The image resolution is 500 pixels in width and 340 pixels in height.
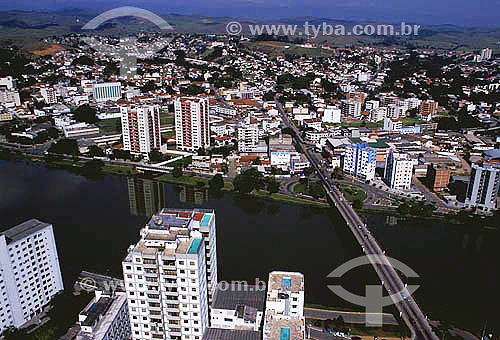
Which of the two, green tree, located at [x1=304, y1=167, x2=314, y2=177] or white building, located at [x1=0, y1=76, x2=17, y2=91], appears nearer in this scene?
green tree, located at [x1=304, y1=167, x2=314, y2=177]

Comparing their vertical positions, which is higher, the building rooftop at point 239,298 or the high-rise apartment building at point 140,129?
the high-rise apartment building at point 140,129

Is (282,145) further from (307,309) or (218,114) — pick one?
(307,309)

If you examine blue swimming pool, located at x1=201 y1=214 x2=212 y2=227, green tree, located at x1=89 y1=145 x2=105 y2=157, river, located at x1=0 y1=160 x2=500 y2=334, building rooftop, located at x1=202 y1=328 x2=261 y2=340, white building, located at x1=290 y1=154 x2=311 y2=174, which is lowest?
river, located at x1=0 y1=160 x2=500 y2=334

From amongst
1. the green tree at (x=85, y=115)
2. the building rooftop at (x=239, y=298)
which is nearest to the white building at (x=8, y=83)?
the green tree at (x=85, y=115)

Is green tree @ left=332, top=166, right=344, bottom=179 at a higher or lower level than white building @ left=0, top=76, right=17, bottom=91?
lower

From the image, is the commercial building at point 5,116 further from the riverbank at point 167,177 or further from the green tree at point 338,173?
the green tree at point 338,173

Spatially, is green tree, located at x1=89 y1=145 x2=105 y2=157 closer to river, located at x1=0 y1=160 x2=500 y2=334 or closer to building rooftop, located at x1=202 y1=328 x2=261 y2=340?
river, located at x1=0 y1=160 x2=500 y2=334

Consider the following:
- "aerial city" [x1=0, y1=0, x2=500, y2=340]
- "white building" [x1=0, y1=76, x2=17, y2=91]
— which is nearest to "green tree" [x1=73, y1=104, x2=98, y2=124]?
"aerial city" [x1=0, y1=0, x2=500, y2=340]
